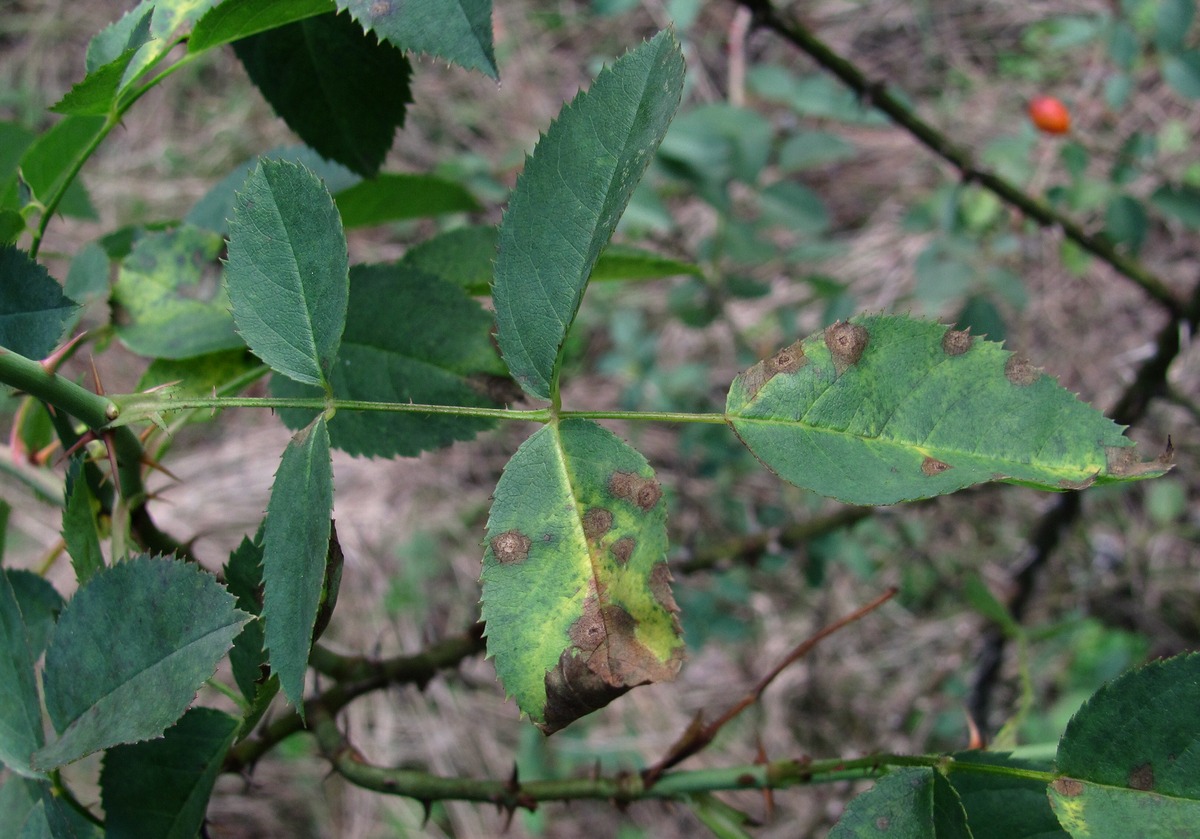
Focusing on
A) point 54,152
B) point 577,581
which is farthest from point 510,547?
point 54,152

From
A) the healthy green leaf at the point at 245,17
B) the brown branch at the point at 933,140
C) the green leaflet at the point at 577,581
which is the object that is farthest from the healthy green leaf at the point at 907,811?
the brown branch at the point at 933,140

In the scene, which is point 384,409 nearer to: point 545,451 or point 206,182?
point 545,451

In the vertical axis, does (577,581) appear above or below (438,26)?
below

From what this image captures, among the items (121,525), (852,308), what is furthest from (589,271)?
(852,308)

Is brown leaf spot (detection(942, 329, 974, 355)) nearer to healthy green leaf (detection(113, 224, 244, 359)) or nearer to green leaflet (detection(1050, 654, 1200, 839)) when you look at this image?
green leaflet (detection(1050, 654, 1200, 839))

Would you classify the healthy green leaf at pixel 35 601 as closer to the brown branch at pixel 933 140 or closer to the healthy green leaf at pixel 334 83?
the healthy green leaf at pixel 334 83

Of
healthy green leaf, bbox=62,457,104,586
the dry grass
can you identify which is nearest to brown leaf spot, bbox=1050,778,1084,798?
healthy green leaf, bbox=62,457,104,586

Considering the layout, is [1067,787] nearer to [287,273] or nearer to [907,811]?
[907,811]
